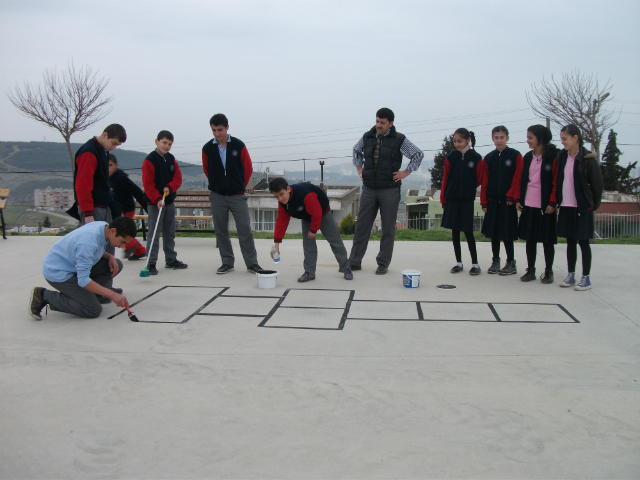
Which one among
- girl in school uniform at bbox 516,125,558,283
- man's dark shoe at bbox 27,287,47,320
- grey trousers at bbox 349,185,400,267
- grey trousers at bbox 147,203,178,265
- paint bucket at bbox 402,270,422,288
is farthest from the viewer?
grey trousers at bbox 147,203,178,265

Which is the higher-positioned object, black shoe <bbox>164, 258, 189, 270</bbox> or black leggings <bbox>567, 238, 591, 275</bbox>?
black leggings <bbox>567, 238, 591, 275</bbox>

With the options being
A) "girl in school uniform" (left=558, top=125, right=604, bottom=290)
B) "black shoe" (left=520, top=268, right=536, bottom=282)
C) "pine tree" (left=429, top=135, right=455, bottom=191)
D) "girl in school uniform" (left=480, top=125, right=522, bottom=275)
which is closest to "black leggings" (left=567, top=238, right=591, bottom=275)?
"girl in school uniform" (left=558, top=125, right=604, bottom=290)

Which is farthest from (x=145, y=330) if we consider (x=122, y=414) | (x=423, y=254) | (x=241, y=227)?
(x=423, y=254)

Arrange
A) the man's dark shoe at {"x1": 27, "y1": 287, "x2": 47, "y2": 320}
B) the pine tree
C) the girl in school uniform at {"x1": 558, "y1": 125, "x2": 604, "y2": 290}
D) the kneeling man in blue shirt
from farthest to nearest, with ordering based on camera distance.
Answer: the pine tree < the girl in school uniform at {"x1": 558, "y1": 125, "x2": 604, "y2": 290} < the man's dark shoe at {"x1": 27, "y1": 287, "x2": 47, "y2": 320} < the kneeling man in blue shirt

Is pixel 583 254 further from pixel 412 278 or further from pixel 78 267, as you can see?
pixel 78 267

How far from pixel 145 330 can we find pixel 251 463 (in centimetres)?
195

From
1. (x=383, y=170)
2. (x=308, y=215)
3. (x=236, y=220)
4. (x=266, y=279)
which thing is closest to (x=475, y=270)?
(x=383, y=170)

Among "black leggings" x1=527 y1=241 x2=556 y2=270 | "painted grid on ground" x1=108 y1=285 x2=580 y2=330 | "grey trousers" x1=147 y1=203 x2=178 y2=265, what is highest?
"grey trousers" x1=147 y1=203 x2=178 y2=265

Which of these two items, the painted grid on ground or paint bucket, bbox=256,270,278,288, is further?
paint bucket, bbox=256,270,278,288

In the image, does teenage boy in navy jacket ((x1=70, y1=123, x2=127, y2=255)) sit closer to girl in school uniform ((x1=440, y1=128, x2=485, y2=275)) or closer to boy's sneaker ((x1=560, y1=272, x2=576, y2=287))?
girl in school uniform ((x1=440, y1=128, x2=485, y2=275))

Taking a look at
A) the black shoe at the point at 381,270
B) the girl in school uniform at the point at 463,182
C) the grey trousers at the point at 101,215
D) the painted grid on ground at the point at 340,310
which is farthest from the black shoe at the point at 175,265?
the girl in school uniform at the point at 463,182

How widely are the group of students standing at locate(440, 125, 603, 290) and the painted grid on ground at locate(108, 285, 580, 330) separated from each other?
3.24ft

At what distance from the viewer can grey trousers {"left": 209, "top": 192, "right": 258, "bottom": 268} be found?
5621mm

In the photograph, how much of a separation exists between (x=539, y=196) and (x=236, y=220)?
3297 mm
